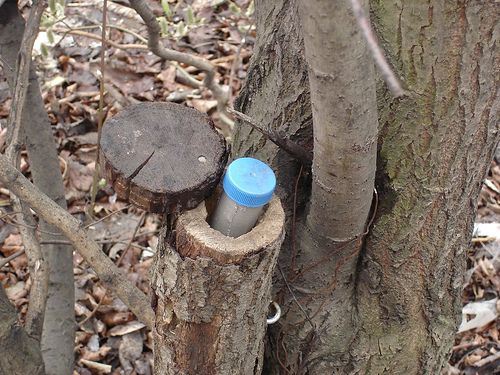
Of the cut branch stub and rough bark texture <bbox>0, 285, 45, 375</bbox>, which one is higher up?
the cut branch stub

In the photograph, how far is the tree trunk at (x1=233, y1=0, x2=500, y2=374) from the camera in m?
1.16

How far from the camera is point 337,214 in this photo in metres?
1.26

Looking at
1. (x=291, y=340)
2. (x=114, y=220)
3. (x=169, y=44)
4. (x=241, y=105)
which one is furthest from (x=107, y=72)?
(x=291, y=340)

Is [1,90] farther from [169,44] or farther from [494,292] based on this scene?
[494,292]

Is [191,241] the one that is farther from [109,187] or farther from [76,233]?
[109,187]

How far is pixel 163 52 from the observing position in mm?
2125

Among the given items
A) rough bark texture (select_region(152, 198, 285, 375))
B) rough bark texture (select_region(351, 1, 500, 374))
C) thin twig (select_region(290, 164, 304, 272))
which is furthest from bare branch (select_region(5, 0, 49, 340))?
rough bark texture (select_region(351, 1, 500, 374))

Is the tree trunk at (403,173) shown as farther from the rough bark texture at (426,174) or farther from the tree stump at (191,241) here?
the tree stump at (191,241)

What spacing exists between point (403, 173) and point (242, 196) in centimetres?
42

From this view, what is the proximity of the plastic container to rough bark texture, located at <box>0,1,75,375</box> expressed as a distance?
0.75 meters

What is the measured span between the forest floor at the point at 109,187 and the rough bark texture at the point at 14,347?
1.35ft

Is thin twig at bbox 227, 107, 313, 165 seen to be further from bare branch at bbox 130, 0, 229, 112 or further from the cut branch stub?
bare branch at bbox 130, 0, 229, 112

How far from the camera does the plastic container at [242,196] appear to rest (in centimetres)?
108

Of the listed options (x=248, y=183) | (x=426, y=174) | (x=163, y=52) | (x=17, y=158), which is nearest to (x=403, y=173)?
(x=426, y=174)
